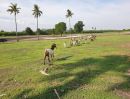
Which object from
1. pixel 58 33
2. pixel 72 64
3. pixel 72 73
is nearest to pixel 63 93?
pixel 72 73

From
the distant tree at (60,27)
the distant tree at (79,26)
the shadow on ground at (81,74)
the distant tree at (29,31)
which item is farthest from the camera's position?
the distant tree at (79,26)

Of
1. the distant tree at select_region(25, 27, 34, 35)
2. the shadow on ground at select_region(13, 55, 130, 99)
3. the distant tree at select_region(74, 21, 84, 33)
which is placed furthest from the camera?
the distant tree at select_region(74, 21, 84, 33)

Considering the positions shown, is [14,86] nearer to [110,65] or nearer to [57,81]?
[57,81]

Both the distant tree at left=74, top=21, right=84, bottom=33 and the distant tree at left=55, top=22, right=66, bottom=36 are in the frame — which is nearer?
the distant tree at left=55, top=22, right=66, bottom=36

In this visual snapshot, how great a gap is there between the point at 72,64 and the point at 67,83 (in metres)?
5.72

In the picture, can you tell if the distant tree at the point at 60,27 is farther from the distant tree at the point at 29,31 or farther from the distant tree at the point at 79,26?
the distant tree at the point at 79,26

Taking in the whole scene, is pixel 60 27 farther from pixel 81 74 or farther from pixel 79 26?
pixel 81 74

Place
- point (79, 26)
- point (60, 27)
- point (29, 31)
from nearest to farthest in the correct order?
point (60, 27) < point (29, 31) < point (79, 26)

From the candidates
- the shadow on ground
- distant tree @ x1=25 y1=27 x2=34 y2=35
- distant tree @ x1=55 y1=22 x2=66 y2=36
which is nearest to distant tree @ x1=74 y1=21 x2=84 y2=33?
distant tree @ x1=55 y1=22 x2=66 y2=36

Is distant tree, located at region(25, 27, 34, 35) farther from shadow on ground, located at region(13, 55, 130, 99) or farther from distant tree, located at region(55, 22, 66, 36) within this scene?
shadow on ground, located at region(13, 55, 130, 99)

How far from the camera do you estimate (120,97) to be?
13.6 m

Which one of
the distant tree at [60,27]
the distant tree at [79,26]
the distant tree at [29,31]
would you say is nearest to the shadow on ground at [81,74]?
the distant tree at [60,27]

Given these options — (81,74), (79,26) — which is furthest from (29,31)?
(81,74)

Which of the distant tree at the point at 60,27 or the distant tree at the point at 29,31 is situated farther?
the distant tree at the point at 29,31
